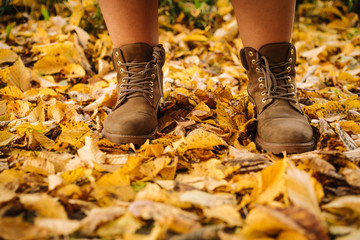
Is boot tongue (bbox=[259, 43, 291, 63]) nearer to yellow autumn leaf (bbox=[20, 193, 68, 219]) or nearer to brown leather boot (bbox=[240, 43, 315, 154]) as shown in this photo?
A: brown leather boot (bbox=[240, 43, 315, 154])

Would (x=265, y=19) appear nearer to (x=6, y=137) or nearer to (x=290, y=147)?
(x=290, y=147)

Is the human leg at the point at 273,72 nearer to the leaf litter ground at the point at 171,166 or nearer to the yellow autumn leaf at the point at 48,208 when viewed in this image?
the leaf litter ground at the point at 171,166

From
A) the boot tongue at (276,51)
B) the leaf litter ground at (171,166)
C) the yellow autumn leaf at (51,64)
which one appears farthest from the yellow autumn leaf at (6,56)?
the boot tongue at (276,51)

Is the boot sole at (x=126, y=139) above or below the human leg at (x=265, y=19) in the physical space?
below

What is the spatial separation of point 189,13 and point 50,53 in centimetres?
137

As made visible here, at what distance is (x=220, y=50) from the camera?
2.21 meters

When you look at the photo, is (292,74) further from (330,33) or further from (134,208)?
(330,33)

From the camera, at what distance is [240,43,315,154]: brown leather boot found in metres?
0.92

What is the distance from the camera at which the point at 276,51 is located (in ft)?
3.29

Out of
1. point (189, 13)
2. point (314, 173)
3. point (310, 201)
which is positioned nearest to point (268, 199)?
point (310, 201)

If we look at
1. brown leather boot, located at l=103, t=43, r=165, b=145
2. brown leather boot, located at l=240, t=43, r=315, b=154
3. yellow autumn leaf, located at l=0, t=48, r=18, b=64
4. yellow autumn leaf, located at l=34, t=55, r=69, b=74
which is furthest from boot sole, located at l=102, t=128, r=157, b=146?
yellow autumn leaf, located at l=0, t=48, r=18, b=64

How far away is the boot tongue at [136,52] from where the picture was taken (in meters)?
1.07

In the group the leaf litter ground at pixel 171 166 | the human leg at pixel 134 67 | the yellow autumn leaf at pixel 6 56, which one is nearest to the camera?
the leaf litter ground at pixel 171 166

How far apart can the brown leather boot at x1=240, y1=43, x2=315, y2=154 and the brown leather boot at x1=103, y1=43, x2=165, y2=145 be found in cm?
37
